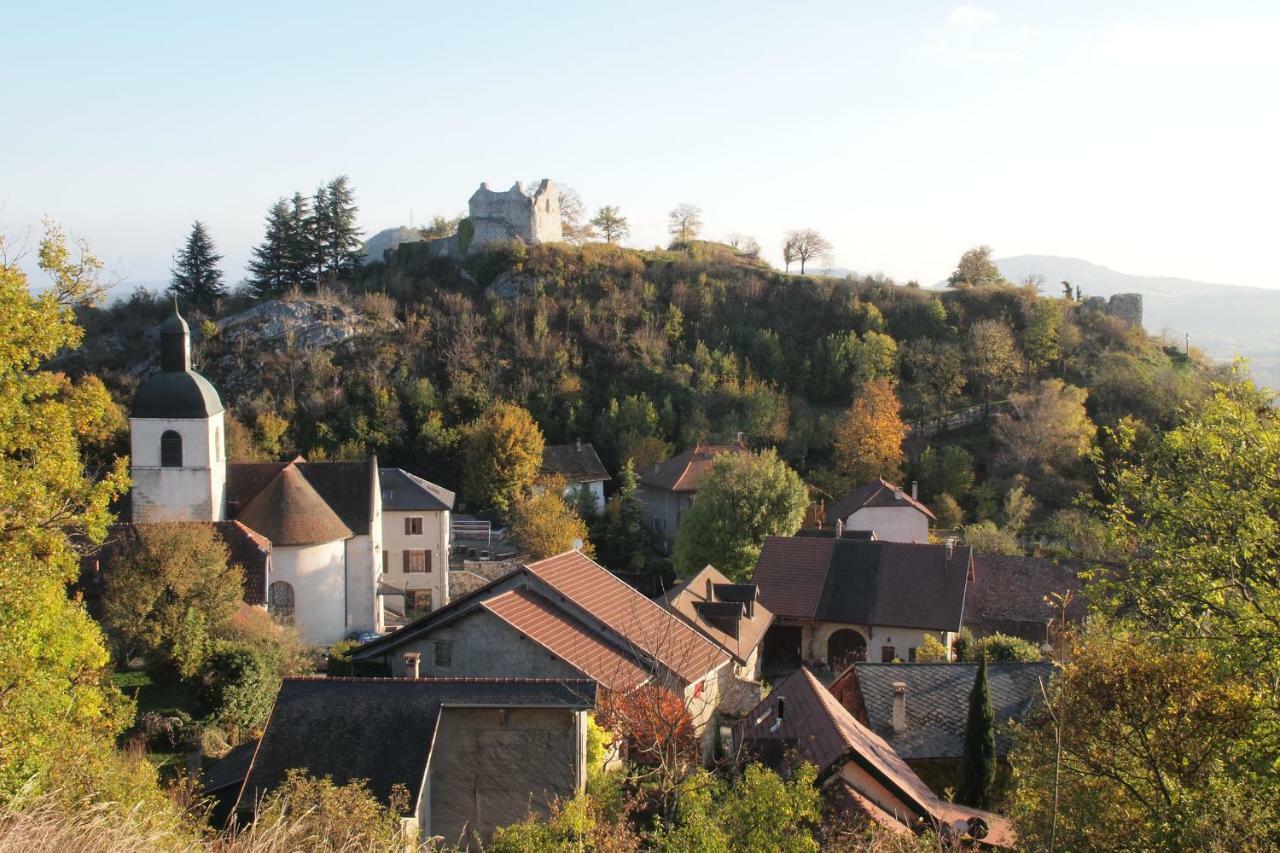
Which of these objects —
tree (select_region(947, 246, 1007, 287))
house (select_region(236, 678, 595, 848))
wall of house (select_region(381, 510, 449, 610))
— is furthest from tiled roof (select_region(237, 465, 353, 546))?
tree (select_region(947, 246, 1007, 287))

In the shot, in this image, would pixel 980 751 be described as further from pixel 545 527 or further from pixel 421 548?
pixel 421 548

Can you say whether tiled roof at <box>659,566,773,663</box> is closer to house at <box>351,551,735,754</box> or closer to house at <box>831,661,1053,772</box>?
house at <box>351,551,735,754</box>

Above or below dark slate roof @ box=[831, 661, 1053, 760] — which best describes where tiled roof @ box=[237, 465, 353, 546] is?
above

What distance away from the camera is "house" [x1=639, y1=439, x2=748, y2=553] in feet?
147

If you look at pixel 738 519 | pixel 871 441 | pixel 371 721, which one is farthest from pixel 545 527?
pixel 371 721

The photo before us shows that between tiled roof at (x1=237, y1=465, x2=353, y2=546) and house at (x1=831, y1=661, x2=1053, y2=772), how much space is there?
17.4m

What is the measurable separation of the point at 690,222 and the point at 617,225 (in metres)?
7.14

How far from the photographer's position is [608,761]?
17078mm

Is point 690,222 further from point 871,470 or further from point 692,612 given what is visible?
point 692,612

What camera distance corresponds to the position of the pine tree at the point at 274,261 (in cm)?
6284

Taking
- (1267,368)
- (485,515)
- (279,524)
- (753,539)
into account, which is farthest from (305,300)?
(1267,368)

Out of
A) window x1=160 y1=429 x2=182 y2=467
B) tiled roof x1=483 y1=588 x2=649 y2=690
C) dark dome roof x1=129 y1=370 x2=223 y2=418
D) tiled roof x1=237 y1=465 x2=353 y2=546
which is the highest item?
dark dome roof x1=129 y1=370 x2=223 y2=418

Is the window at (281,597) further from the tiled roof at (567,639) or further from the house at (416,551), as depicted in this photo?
the tiled roof at (567,639)

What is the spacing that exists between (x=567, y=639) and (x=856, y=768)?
19.5ft
